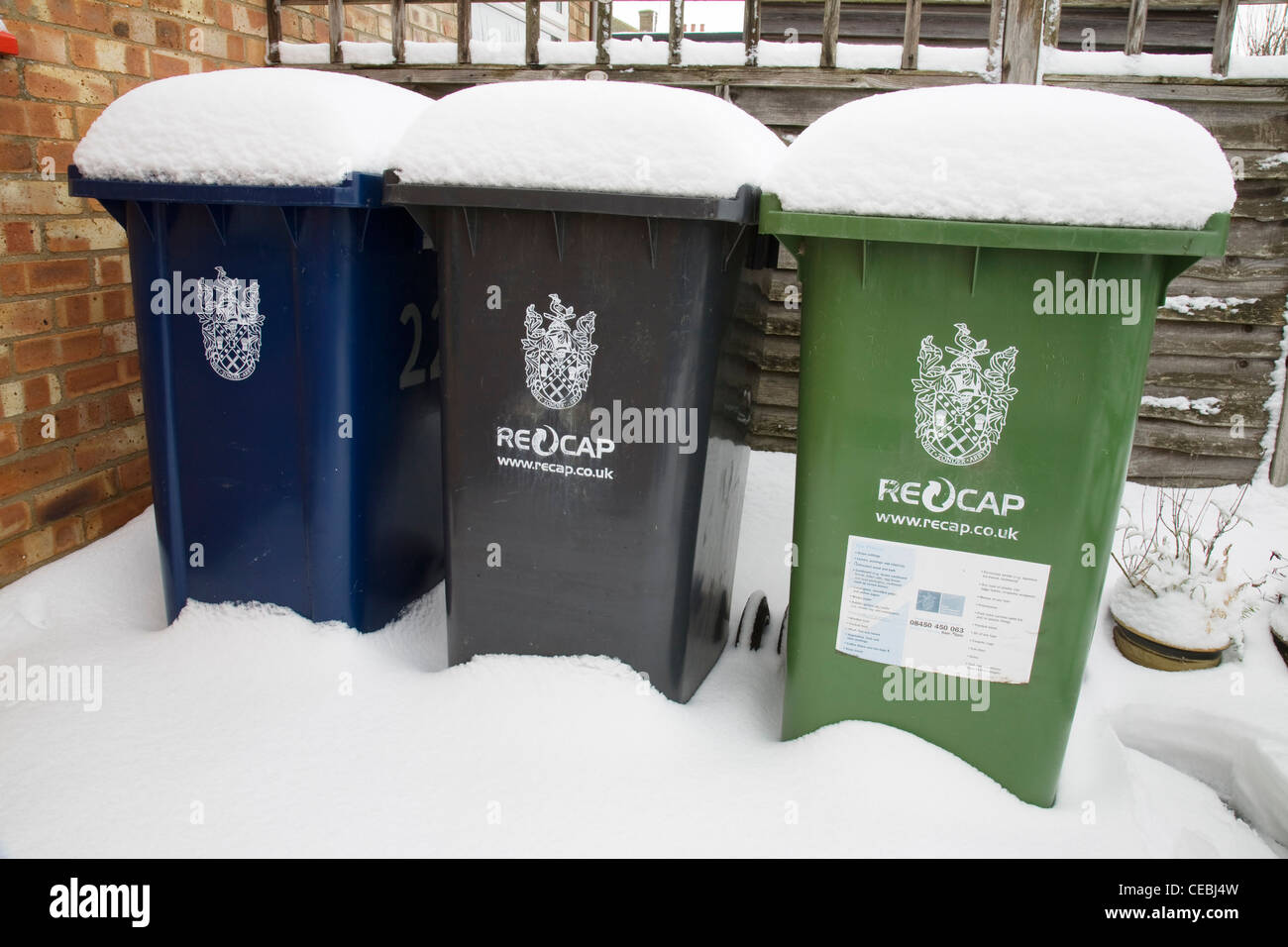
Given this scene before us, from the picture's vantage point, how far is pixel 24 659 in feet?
8.63

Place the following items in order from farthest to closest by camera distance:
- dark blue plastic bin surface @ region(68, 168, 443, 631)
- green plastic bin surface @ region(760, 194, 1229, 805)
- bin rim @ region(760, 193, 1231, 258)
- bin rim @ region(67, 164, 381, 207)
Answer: dark blue plastic bin surface @ region(68, 168, 443, 631)
bin rim @ region(67, 164, 381, 207)
green plastic bin surface @ region(760, 194, 1229, 805)
bin rim @ region(760, 193, 1231, 258)

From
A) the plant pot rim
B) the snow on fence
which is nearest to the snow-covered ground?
the plant pot rim

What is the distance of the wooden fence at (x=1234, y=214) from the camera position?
12.3 feet

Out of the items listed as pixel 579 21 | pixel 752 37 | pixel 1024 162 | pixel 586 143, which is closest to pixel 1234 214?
pixel 752 37

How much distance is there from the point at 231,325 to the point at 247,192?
401 mm

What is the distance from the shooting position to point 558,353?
2178 mm

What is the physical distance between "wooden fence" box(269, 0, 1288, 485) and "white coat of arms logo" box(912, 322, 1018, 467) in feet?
5.26

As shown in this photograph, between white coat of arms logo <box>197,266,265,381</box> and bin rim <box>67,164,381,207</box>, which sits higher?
bin rim <box>67,164,381,207</box>

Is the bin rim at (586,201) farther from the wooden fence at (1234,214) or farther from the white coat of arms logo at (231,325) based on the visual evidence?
the wooden fence at (1234,214)

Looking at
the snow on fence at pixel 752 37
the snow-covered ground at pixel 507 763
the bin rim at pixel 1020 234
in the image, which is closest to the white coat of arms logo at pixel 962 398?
the bin rim at pixel 1020 234

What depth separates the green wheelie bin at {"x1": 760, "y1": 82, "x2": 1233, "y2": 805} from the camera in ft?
6.01

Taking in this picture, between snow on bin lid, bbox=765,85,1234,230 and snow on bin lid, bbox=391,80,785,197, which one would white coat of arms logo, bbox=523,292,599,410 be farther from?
snow on bin lid, bbox=765,85,1234,230

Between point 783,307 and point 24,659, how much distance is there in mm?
3335

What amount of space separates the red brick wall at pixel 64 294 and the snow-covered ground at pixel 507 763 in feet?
1.65
